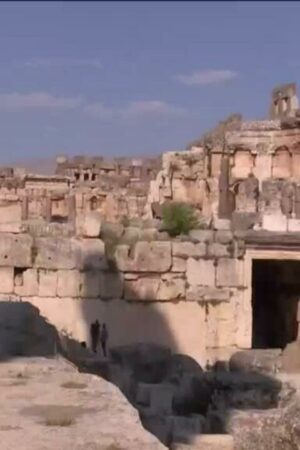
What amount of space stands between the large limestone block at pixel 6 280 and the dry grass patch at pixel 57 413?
8.99 m

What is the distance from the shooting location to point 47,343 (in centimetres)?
1011

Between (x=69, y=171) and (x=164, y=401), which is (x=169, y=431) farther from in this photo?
(x=69, y=171)

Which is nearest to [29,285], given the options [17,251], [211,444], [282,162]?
[17,251]

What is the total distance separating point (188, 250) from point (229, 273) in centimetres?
78

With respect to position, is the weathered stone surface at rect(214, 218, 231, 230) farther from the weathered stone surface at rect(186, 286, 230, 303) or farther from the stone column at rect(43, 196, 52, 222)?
the stone column at rect(43, 196, 52, 222)

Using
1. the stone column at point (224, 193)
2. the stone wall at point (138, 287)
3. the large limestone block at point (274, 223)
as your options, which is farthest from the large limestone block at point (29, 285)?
the stone column at point (224, 193)

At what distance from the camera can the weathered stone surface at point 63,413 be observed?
17.4 feet

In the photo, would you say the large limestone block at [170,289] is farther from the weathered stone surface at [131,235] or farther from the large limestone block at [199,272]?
the weathered stone surface at [131,235]

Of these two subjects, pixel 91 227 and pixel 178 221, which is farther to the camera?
pixel 178 221

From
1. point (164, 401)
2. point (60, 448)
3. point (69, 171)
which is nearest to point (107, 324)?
point (164, 401)

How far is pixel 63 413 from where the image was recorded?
6004 mm

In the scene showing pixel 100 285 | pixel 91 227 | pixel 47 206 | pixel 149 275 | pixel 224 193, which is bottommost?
pixel 100 285

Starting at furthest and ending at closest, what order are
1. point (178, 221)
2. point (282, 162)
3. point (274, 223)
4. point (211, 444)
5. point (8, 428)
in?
point (282, 162)
point (178, 221)
point (274, 223)
point (211, 444)
point (8, 428)

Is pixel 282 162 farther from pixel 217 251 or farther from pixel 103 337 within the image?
pixel 103 337
